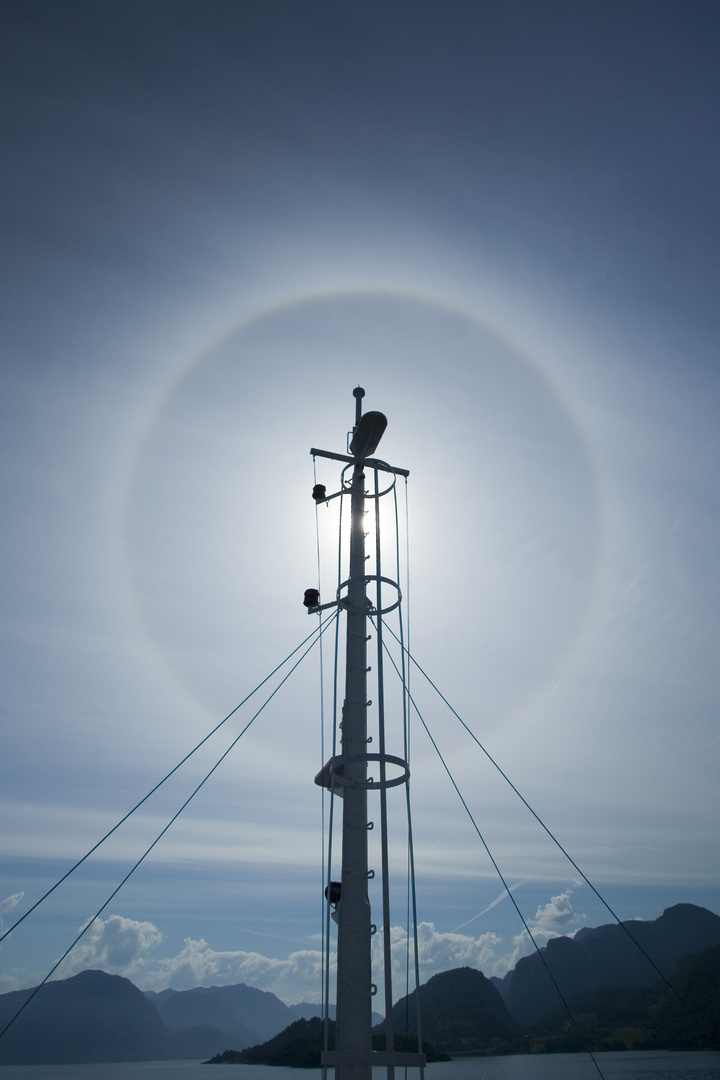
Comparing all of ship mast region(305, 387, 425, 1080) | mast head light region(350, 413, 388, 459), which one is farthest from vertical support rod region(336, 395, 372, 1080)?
mast head light region(350, 413, 388, 459)

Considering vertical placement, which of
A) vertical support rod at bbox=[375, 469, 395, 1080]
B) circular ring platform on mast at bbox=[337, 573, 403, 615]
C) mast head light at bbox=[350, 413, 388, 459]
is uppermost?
mast head light at bbox=[350, 413, 388, 459]

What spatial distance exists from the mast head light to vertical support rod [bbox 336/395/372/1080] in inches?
92.2

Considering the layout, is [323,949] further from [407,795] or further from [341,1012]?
[407,795]

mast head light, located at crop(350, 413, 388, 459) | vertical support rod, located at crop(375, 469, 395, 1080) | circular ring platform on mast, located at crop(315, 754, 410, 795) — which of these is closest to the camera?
vertical support rod, located at crop(375, 469, 395, 1080)

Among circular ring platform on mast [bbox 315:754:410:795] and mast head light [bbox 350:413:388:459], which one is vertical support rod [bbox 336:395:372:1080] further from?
mast head light [bbox 350:413:388:459]

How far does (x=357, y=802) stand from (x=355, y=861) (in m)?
0.99

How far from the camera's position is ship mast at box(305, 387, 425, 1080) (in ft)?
35.7

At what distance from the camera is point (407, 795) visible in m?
12.7

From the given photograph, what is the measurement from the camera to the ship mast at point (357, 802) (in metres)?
10.9

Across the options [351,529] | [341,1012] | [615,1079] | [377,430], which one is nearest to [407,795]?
[341,1012]

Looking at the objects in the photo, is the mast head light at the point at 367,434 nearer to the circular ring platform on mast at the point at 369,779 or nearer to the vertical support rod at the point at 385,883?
the vertical support rod at the point at 385,883

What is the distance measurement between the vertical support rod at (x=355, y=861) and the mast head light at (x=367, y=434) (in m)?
2.34

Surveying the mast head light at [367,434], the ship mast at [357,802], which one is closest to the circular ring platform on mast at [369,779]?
the ship mast at [357,802]

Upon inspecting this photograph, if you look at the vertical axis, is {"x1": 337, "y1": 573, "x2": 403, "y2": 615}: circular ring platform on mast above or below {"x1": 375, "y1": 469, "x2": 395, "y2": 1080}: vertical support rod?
above
